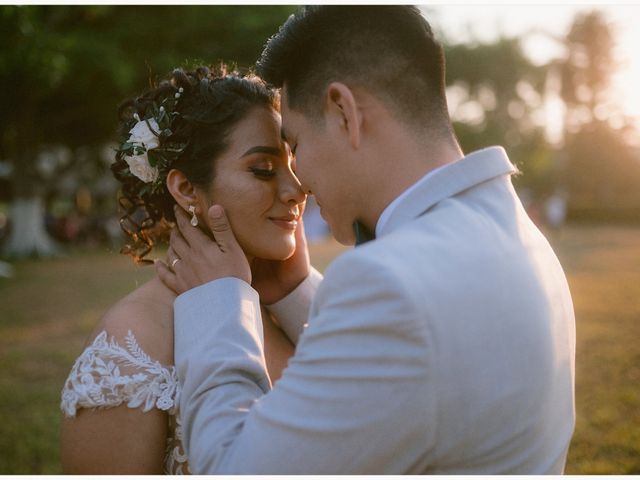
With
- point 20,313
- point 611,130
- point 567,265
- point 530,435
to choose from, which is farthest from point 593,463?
point 611,130

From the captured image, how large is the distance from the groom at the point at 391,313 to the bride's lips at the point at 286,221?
1.87 feet

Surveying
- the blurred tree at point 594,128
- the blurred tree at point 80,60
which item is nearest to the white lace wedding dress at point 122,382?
the blurred tree at point 80,60

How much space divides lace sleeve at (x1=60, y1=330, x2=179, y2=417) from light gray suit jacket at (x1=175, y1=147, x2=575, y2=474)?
521mm

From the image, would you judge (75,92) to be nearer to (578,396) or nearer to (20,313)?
(20,313)

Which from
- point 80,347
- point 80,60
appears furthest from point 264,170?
point 80,60

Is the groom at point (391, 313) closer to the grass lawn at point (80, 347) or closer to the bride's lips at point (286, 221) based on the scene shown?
the bride's lips at point (286, 221)

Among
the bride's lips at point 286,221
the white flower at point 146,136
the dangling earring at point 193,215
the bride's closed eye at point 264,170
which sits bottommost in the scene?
the bride's lips at point 286,221

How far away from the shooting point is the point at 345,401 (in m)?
1.57

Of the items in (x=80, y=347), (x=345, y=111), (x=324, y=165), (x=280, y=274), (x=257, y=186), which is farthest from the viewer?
(x=80, y=347)

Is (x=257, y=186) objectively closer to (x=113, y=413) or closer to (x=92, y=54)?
(x=113, y=413)

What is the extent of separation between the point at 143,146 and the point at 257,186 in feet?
1.98

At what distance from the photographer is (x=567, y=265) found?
59.5 ft

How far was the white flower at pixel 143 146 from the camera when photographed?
2889mm

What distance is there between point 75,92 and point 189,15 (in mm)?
4695
